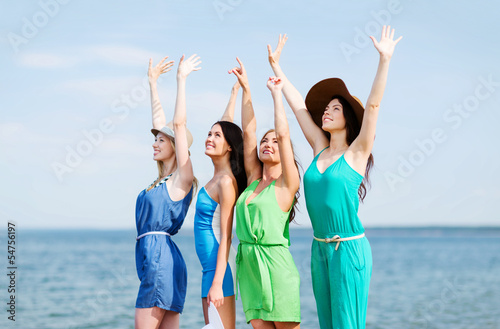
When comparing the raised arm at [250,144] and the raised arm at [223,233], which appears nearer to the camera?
the raised arm at [223,233]

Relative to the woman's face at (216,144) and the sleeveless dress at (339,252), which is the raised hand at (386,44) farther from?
the woman's face at (216,144)

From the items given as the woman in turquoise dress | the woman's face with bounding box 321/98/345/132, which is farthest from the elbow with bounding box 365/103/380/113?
the woman's face with bounding box 321/98/345/132

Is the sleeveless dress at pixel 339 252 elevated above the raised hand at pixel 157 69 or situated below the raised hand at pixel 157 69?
below

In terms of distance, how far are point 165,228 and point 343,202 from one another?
1.61m

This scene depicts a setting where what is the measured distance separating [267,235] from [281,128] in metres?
0.81

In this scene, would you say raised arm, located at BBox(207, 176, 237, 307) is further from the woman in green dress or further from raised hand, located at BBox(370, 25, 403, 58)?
raised hand, located at BBox(370, 25, 403, 58)

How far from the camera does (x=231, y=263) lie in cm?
473

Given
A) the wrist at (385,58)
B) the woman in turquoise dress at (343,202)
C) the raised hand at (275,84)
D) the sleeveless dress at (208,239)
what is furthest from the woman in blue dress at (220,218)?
the wrist at (385,58)

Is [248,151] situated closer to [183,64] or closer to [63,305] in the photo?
[183,64]

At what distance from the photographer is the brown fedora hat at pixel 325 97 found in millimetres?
4477

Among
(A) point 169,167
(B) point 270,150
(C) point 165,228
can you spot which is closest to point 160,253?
(C) point 165,228

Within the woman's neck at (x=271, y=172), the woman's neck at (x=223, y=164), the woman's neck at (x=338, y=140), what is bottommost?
the woman's neck at (x=271, y=172)

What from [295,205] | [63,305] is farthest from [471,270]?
[295,205]

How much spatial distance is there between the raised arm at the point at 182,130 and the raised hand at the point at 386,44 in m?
1.70
